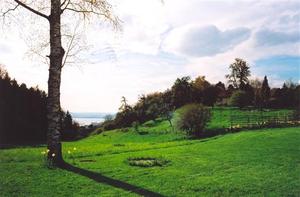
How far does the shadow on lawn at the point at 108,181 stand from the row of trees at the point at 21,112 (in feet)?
157

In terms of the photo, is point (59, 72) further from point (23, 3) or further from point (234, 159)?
point (234, 159)

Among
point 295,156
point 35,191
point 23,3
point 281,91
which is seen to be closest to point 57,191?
point 35,191

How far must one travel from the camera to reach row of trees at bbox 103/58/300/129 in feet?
→ 346

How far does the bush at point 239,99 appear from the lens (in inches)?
3925

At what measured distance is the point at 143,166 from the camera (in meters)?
18.4

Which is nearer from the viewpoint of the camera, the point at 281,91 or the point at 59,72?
the point at 59,72

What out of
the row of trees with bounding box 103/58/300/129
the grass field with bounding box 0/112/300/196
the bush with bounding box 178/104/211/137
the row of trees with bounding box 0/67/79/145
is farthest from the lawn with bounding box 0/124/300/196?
the row of trees with bounding box 103/58/300/129

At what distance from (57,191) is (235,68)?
117 m

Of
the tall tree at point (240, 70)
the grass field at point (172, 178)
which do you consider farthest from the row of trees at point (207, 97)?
the grass field at point (172, 178)

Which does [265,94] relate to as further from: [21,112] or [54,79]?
[54,79]

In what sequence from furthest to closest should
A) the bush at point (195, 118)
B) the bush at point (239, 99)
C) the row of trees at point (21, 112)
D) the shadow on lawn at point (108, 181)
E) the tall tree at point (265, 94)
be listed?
1. the tall tree at point (265, 94)
2. the bush at point (239, 99)
3. the row of trees at point (21, 112)
4. the bush at point (195, 118)
5. the shadow on lawn at point (108, 181)

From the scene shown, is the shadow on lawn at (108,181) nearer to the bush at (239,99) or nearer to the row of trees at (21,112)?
the row of trees at (21,112)

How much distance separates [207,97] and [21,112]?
59621 millimetres

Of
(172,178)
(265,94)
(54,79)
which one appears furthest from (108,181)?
(265,94)
